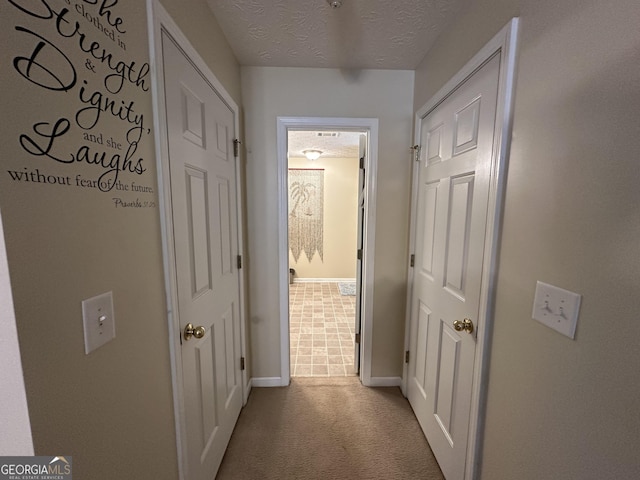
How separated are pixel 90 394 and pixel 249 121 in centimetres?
165

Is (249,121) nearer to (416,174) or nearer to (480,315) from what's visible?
(416,174)

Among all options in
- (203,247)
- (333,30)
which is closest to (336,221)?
(333,30)

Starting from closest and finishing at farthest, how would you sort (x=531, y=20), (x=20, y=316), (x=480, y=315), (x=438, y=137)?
(x=20, y=316)
(x=531, y=20)
(x=480, y=315)
(x=438, y=137)

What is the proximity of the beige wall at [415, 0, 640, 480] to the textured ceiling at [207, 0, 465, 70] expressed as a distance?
0.46 meters

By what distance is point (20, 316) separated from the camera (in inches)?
16.8

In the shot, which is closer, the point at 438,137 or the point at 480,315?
the point at 480,315

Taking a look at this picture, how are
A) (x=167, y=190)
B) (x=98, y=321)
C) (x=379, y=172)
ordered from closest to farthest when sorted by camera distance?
(x=98, y=321) < (x=167, y=190) < (x=379, y=172)

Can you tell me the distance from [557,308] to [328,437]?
57.7 inches

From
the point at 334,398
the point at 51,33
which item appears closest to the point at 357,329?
the point at 334,398

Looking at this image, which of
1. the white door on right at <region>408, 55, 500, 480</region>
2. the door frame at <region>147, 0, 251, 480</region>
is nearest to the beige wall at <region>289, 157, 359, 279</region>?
the white door on right at <region>408, 55, 500, 480</region>

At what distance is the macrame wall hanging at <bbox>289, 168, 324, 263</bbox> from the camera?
14.9 feet

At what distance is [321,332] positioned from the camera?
2.91 metres

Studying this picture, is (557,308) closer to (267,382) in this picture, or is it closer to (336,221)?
(267,382)
